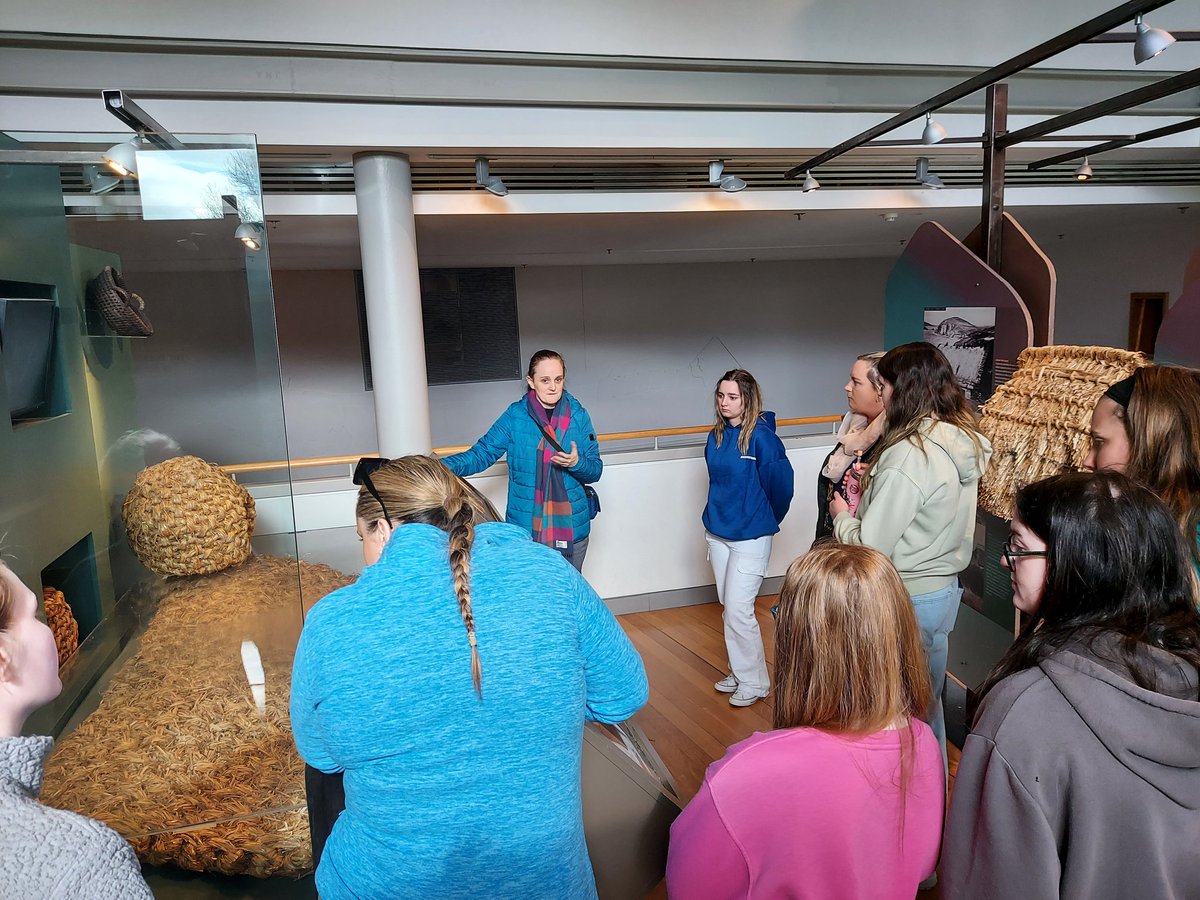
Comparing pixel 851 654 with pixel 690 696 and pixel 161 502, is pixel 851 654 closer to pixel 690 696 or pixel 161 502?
pixel 161 502

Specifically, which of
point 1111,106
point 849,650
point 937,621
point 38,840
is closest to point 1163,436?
point 937,621

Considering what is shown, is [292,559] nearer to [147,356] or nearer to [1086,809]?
[147,356]

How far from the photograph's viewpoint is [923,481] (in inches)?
84.0

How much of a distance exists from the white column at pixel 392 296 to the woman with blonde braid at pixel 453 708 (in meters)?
2.89

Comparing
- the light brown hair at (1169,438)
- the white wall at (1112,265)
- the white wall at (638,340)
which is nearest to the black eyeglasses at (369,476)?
the light brown hair at (1169,438)

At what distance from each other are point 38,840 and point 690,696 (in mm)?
3064

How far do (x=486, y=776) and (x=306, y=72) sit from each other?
348 cm

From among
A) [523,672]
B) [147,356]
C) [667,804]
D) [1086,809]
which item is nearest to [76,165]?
[147,356]

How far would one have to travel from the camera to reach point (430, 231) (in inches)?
212

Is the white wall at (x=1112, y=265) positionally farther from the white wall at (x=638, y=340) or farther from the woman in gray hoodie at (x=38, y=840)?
the woman in gray hoodie at (x=38, y=840)

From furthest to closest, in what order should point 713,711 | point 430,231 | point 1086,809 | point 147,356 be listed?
point 430,231 < point 713,711 < point 147,356 < point 1086,809

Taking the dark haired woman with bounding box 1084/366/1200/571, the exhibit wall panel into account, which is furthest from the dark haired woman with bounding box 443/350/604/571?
the dark haired woman with bounding box 1084/366/1200/571

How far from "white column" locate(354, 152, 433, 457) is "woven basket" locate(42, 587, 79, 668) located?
2.36 metres

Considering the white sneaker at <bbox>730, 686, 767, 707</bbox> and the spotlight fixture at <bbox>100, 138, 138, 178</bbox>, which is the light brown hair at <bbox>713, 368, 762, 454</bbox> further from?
the spotlight fixture at <bbox>100, 138, 138, 178</bbox>
